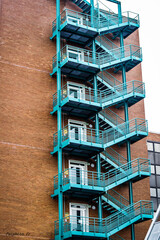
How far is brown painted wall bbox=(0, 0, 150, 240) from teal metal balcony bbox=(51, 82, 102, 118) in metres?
1.07

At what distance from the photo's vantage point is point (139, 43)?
45.9m

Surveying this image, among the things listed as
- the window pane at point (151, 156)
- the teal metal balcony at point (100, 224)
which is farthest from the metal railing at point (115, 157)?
the window pane at point (151, 156)

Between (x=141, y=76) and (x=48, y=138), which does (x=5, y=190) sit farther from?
(x=141, y=76)

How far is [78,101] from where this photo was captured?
36000 mm

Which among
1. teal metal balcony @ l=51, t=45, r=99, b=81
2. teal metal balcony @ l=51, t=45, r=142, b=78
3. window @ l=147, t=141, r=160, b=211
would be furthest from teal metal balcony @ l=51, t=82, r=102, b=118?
window @ l=147, t=141, r=160, b=211

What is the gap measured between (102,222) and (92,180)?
3.37 metres

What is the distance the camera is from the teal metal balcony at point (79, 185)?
33.6 metres

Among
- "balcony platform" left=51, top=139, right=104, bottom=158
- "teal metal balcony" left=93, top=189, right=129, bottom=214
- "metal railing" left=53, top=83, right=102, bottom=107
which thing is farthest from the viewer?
"metal railing" left=53, top=83, right=102, bottom=107

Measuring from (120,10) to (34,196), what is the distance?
19197 mm

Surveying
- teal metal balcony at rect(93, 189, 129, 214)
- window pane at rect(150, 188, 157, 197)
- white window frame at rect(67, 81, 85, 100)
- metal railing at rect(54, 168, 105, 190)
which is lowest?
teal metal balcony at rect(93, 189, 129, 214)

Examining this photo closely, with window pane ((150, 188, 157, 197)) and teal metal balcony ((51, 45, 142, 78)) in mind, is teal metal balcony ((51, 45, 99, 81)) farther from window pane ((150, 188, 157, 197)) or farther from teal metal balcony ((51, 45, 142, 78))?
window pane ((150, 188, 157, 197))

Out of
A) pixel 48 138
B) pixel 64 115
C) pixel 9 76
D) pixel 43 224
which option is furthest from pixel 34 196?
pixel 9 76

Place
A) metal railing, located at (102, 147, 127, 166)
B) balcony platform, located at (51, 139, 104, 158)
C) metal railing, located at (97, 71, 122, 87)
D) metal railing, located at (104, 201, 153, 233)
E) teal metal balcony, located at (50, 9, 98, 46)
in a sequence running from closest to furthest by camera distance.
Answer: metal railing, located at (104, 201, 153, 233) → balcony platform, located at (51, 139, 104, 158) → metal railing, located at (102, 147, 127, 166) → teal metal balcony, located at (50, 9, 98, 46) → metal railing, located at (97, 71, 122, 87)

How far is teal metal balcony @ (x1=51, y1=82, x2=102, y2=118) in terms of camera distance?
36.2 m
